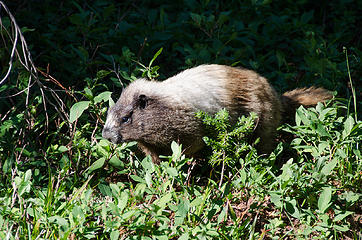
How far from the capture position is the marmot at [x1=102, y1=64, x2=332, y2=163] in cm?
404

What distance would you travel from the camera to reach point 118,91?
4.89 m

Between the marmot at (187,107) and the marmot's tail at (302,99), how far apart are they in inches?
8.0

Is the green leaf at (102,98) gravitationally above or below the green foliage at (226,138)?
above

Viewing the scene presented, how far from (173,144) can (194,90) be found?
77cm

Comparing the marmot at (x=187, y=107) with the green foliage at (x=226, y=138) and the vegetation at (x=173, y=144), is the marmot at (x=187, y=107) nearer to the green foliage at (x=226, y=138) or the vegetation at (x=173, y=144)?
the vegetation at (x=173, y=144)

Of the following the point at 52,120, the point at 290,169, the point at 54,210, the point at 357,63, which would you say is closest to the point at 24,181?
the point at 54,210

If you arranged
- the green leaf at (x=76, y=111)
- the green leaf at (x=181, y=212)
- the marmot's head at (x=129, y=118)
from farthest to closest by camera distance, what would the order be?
the marmot's head at (x=129, y=118), the green leaf at (x=76, y=111), the green leaf at (x=181, y=212)

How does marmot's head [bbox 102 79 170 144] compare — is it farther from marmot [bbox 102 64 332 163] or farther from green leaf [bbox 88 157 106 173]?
green leaf [bbox 88 157 106 173]

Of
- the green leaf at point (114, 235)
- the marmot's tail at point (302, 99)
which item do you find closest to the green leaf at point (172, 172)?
the green leaf at point (114, 235)

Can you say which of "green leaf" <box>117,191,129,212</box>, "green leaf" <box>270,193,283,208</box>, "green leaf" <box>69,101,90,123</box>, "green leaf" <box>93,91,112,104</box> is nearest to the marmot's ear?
"green leaf" <box>93,91,112,104</box>

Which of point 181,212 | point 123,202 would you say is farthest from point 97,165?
point 181,212

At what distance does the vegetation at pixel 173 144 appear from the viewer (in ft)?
10.6

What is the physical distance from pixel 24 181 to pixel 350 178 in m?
2.41

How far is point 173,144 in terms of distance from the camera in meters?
3.57
